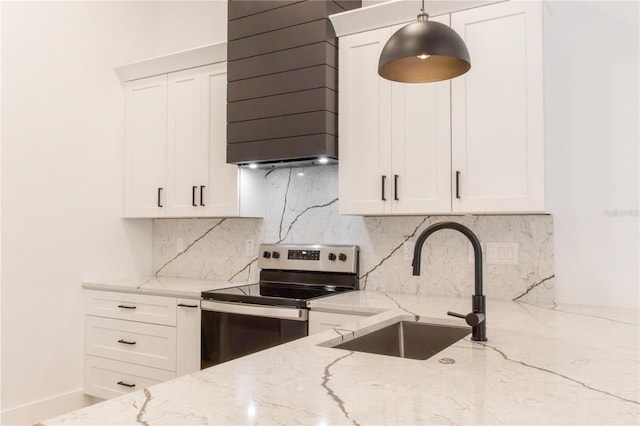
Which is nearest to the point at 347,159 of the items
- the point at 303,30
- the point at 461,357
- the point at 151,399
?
the point at 303,30

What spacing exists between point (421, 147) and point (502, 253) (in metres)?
0.70

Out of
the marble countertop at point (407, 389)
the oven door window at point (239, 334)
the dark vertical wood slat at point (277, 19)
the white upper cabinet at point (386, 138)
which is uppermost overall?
the dark vertical wood slat at point (277, 19)

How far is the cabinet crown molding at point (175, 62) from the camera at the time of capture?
3.22 m

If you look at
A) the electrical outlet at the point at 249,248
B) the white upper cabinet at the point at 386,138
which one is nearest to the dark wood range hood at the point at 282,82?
the white upper cabinet at the point at 386,138

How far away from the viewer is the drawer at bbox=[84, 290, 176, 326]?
302cm

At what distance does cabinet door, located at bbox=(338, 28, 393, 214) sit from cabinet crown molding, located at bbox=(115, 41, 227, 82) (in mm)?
888

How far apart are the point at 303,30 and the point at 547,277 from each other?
5.92ft

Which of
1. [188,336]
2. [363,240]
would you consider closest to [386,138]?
[363,240]

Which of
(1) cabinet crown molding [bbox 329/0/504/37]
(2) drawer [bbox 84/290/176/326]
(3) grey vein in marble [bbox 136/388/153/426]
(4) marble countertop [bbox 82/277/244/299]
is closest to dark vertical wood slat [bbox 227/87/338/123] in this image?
(1) cabinet crown molding [bbox 329/0/504/37]

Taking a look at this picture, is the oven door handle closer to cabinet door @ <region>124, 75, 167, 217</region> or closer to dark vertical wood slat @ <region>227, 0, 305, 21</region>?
cabinet door @ <region>124, 75, 167, 217</region>

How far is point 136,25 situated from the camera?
3.83 meters

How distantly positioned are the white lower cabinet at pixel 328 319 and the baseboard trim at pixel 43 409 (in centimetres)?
182

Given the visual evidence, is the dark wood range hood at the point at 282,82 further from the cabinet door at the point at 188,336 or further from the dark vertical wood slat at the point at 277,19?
the cabinet door at the point at 188,336

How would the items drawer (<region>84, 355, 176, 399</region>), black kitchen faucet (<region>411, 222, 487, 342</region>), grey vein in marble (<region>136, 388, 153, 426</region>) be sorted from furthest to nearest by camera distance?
drawer (<region>84, 355, 176, 399</region>) → black kitchen faucet (<region>411, 222, 487, 342</region>) → grey vein in marble (<region>136, 388, 153, 426</region>)
